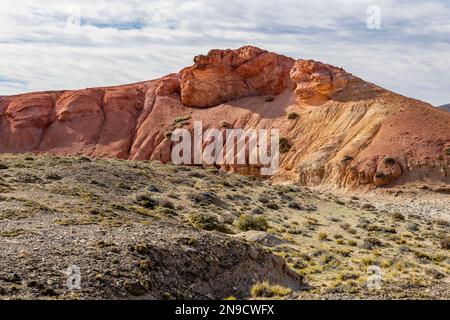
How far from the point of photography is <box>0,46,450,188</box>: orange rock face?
46812 mm

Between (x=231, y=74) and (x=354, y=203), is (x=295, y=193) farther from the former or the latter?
(x=231, y=74)

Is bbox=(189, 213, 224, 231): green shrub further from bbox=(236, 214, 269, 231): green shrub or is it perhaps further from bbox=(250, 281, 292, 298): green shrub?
bbox=(250, 281, 292, 298): green shrub

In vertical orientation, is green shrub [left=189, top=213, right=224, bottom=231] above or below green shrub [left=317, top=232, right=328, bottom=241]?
above

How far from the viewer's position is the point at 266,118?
6150cm

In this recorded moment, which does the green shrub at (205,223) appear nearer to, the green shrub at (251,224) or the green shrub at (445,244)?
the green shrub at (251,224)

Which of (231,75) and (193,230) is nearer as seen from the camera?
(193,230)

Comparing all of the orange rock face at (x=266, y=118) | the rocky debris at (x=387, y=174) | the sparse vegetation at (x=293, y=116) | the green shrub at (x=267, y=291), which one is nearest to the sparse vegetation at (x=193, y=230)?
the green shrub at (x=267, y=291)

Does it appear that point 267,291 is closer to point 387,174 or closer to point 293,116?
point 387,174

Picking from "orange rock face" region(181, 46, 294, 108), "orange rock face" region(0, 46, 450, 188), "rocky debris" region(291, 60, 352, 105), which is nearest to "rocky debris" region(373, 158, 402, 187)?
"orange rock face" region(0, 46, 450, 188)

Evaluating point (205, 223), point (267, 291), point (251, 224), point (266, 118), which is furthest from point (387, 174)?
point (267, 291)

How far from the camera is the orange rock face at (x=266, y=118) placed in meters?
46.8

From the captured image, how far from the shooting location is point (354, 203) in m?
38.2
